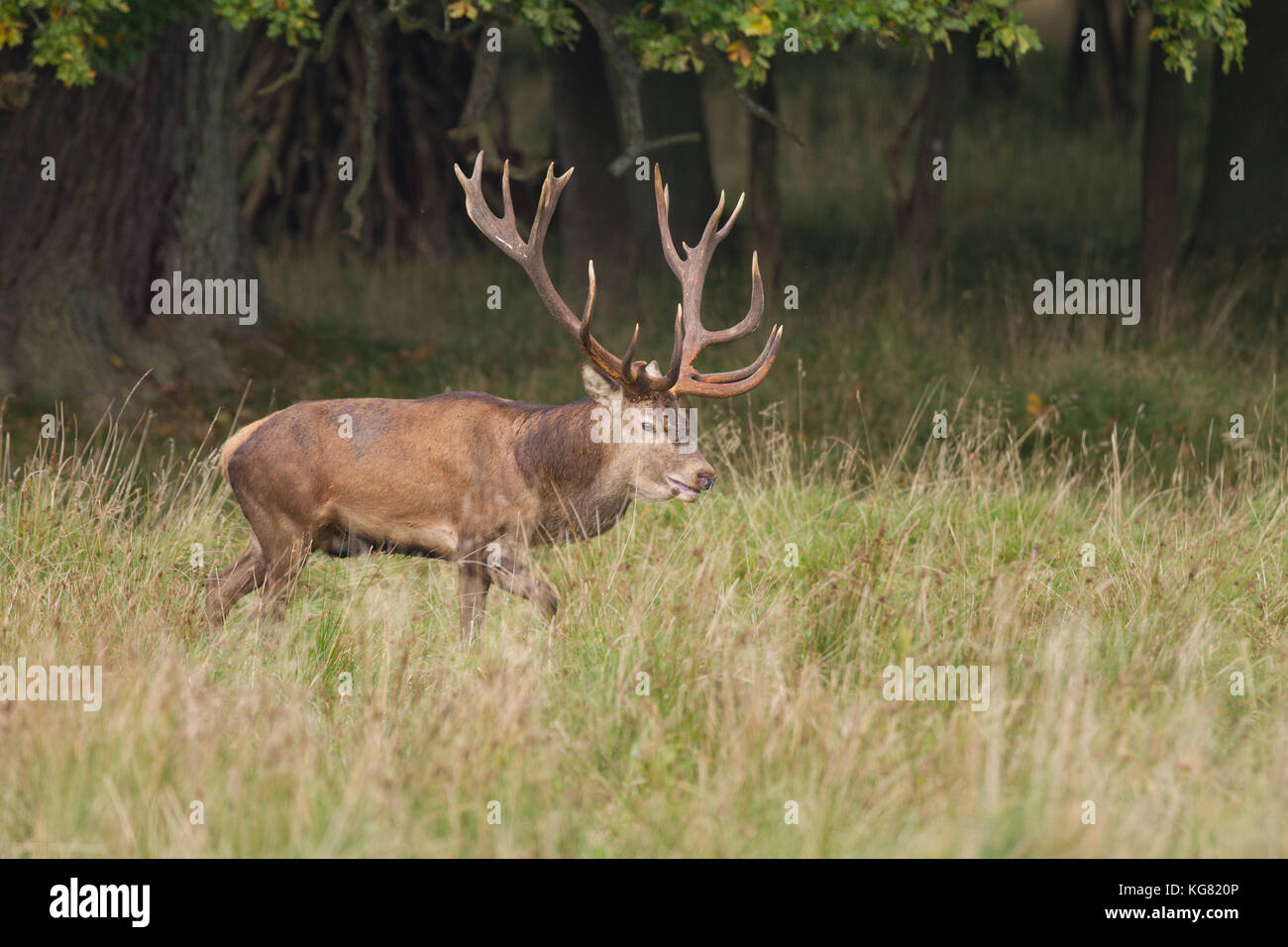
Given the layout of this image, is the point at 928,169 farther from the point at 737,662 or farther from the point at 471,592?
the point at 737,662

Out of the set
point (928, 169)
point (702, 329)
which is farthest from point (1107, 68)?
point (702, 329)

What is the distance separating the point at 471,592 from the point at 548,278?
1.35 metres

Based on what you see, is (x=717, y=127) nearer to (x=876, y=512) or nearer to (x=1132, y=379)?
(x=1132, y=379)

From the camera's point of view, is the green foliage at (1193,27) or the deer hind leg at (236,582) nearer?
the deer hind leg at (236,582)

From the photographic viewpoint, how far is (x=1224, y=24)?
927 centimetres

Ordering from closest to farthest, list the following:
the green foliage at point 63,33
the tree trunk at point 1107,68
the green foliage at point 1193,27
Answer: the green foliage at point 63,33 < the green foliage at point 1193,27 < the tree trunk at point 1107,68

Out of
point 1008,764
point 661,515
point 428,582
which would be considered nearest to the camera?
point 1008,764

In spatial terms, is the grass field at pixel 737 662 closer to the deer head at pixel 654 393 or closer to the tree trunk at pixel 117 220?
the deer head at pixel 654 393

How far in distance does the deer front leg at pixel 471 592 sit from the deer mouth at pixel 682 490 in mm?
754

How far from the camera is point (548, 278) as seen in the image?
674 centimetres

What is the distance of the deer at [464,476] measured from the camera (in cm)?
617

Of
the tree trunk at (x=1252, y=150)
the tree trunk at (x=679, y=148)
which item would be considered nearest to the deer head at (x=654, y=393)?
the tree trunk at (x=1252, y=150)

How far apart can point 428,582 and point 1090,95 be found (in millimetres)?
18861

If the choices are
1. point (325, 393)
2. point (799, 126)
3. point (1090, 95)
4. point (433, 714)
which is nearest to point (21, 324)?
point (325, 393)
